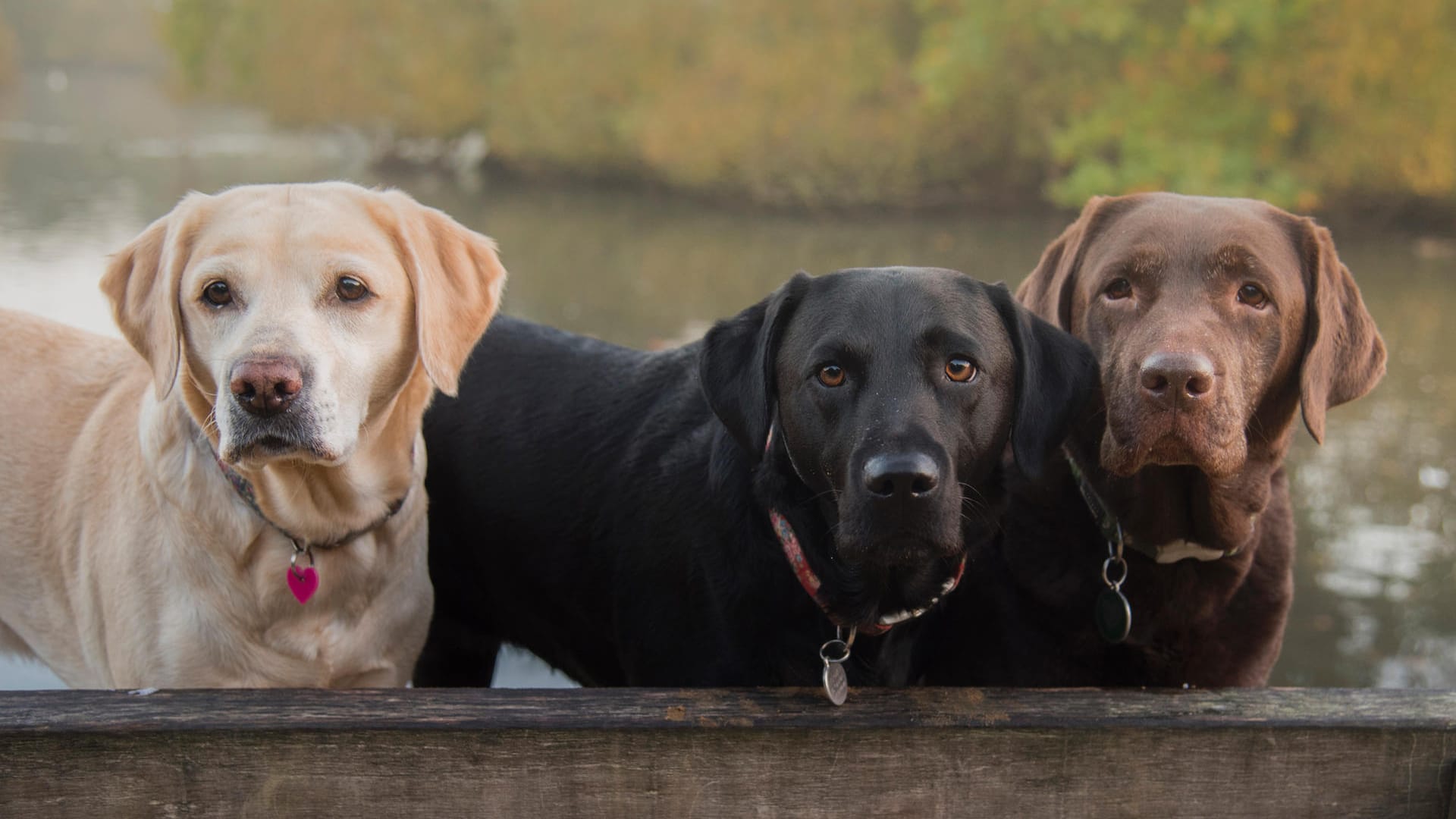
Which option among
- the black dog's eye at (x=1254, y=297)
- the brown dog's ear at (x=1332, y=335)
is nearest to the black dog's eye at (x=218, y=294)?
the black dog's eye at (x=1254, y=297)

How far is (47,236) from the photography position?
30.1 feet

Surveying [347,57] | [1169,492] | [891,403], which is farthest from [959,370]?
[347,57]

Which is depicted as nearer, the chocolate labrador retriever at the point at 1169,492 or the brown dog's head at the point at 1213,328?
the brown dog's head at the point at 1213,328

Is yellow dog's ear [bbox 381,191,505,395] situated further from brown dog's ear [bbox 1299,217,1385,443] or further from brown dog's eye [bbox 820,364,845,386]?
brown dog's ear [bbox 1299,217,1385,443]

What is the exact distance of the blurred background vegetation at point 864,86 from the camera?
882 centimetres

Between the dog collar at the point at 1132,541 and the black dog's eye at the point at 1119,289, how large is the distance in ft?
1.11

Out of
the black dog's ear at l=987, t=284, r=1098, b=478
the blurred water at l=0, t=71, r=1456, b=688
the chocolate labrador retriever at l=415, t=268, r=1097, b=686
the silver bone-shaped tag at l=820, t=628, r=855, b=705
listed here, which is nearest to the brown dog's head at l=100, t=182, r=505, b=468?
the chocolate labrador retriever at l=415, t=268, r=1097, b=686

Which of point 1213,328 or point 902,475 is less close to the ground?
point 1213,328

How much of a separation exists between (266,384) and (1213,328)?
1.58 m

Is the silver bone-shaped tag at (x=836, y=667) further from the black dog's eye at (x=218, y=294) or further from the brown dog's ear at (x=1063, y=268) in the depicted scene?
the black dog's eye at (x=218, y=294)

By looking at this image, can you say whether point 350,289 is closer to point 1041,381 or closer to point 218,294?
point 218,294

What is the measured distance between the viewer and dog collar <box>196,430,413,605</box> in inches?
82.0

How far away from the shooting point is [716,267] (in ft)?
36.4

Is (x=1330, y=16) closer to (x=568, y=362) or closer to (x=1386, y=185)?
(x=1386, y=185)
